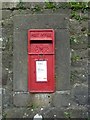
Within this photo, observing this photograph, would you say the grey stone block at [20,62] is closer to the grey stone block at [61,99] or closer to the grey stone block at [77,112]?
the grey stone block at [61,99]

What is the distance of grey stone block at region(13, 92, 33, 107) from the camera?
3.35m

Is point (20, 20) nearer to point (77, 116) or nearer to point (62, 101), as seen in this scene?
point (62, 101)

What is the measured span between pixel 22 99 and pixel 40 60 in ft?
1.72

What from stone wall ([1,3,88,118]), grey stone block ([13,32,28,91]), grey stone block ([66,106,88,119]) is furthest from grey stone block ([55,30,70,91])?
grey stone block ([13,32,28,91])

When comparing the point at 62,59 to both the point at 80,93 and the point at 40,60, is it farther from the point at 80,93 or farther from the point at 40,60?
the point at 80,93

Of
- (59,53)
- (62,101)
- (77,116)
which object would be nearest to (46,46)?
(59,53)

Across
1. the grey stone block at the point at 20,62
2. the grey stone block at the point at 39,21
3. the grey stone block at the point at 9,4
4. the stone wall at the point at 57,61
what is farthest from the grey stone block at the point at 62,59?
the grey stone block at the point at 9,4

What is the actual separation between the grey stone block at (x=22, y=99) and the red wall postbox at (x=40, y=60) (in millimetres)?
133

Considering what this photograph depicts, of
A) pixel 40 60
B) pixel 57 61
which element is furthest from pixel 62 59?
pixel 40 60

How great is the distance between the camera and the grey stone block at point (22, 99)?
335cm

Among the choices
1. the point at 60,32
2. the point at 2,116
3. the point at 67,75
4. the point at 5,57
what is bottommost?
the point at 2,116

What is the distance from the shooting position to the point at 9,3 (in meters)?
3.40

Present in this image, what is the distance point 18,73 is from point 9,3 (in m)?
0.86

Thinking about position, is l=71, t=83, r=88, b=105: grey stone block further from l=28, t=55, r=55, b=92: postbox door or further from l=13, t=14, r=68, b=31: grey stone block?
l=13, t=14, r=68, b=31: grey stone block
